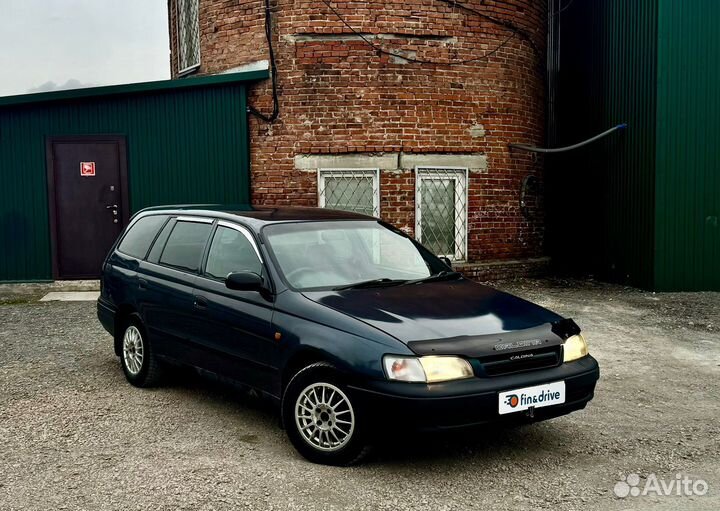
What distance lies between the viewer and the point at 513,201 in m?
13.5

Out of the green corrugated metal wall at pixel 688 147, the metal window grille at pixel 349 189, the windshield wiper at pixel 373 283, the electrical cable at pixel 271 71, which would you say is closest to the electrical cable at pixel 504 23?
the green corrugated metal wall at pixel 688 147

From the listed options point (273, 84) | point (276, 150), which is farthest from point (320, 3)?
point (276, 150)

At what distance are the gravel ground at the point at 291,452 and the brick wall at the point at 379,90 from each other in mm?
5468

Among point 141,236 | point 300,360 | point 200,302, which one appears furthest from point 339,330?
point 141,236

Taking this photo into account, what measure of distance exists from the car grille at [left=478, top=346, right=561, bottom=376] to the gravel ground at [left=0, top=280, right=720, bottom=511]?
1.31 feet

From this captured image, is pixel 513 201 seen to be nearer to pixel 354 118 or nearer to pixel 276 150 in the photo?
pixel 354 118

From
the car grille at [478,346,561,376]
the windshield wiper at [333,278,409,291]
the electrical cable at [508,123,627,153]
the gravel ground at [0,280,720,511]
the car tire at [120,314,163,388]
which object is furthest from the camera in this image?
the electrical cable at [508,123,627,153]

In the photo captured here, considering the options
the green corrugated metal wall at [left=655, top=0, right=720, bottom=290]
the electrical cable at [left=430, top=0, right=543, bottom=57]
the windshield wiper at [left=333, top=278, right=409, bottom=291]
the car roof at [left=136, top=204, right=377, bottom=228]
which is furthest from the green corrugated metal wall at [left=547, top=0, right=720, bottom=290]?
the windshield wiper at [left=333, top=278, right=409, bottom=291]

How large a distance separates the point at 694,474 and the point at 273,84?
30.7 ft

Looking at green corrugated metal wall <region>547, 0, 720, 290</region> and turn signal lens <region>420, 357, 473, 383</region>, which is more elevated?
green corrugated metal wall <region>547, 0, 720, 290</region>

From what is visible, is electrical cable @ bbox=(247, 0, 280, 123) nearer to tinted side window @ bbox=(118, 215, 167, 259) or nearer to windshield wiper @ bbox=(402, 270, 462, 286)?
tinted side window @ bbox=(118, 215, 167, 259)

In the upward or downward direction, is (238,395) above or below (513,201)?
below

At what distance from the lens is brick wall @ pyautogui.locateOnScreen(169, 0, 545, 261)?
40.3 ft

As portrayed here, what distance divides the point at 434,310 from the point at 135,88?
29.5 ft
